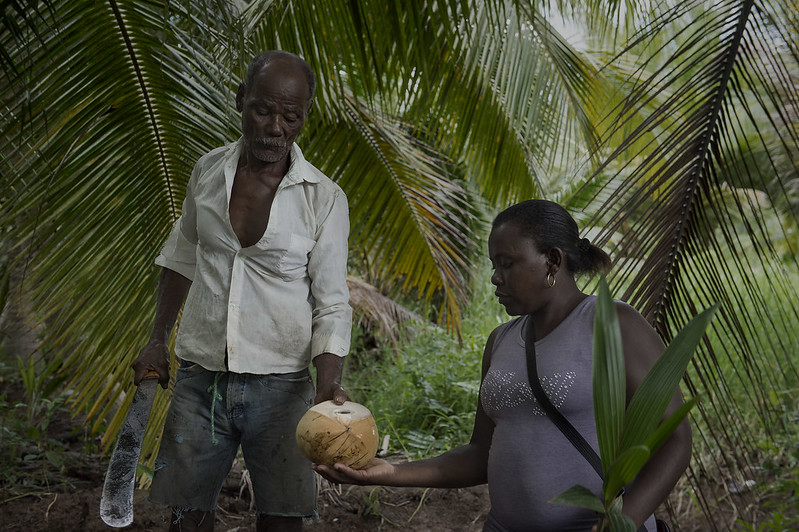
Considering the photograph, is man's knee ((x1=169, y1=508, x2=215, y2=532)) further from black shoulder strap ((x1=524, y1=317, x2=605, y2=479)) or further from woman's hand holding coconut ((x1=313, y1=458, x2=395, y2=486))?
black shoulder strap ((x1=524, y1=317, x2=605, y2=479))

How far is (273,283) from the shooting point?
240cm

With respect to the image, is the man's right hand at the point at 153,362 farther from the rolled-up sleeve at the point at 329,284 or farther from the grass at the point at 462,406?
the grass at the point at 462,406

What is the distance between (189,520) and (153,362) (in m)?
0.47

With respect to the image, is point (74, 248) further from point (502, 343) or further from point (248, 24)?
point (502, 343)

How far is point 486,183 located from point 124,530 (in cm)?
306

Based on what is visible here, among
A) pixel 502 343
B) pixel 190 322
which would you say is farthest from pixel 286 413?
pixel 502 343

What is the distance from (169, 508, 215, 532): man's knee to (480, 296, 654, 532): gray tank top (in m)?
0.88

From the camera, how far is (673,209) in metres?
2.70

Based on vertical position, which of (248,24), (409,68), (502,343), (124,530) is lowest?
(124,530)

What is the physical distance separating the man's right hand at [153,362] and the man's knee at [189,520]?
372 millimetres

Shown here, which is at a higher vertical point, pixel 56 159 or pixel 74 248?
pixel 56 159

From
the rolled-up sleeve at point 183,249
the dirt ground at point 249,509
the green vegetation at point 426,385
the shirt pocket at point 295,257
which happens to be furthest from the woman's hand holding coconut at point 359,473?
the green vegetation at point 426,385

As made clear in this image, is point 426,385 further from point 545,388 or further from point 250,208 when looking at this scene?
point 545,388

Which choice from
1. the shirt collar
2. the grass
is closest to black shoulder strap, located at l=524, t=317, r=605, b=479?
the shirt collar
